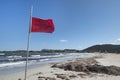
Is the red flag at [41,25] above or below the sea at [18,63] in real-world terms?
above

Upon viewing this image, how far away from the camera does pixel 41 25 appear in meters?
7.52

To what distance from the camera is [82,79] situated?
1103 centimetres

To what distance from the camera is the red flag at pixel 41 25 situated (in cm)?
741

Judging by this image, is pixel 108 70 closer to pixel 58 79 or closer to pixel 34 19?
pixel 58 79

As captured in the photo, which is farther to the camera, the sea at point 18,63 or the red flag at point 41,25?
the sea at point 18,63

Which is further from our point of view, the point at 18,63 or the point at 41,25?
the point at 18,63

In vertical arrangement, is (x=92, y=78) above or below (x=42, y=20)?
below

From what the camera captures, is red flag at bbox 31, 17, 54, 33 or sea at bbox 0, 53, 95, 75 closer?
red flag at bbox 31, 17, 54, 33

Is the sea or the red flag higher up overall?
the red flag

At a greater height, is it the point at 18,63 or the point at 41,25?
the point at 41,25

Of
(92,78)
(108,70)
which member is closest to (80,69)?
(108,70)

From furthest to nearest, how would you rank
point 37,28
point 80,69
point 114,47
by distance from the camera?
point 114,47 < point 80,69 < point 37,28

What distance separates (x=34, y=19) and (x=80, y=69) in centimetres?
836

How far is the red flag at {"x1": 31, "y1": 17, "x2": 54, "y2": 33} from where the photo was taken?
24.3ft
